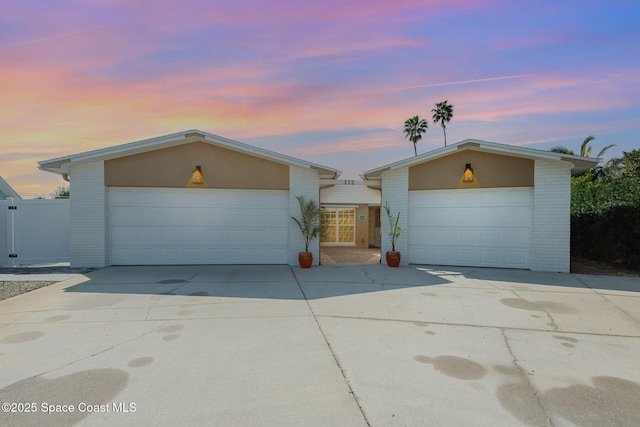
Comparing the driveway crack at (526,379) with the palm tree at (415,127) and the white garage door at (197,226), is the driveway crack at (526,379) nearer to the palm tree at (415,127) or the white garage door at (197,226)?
the white garage door at (197,226)

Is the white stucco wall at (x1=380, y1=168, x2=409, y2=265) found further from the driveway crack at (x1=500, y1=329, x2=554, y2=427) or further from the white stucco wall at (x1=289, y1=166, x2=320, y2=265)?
the driveway crack at (x1=500, y1=329, x2=554, y2=427)

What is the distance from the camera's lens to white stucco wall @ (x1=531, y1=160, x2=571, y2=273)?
31.4ft

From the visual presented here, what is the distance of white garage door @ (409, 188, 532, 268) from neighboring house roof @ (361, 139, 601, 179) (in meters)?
1.05

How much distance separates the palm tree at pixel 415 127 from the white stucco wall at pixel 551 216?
29.9 metres

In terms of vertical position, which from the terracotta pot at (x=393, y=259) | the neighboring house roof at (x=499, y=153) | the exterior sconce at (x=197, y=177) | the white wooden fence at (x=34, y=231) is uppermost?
the neighboring house roof at (x=499, y=153)

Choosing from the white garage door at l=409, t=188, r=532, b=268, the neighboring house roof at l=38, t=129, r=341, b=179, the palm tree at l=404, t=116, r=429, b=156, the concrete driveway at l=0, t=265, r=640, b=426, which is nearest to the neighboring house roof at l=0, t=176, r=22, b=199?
the neighboring house roof at l=38, t=129, r=341, b=179

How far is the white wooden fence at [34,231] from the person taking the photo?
411 inches

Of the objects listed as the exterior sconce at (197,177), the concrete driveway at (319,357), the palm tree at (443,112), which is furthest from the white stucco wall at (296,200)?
the palm tree at (443,112)

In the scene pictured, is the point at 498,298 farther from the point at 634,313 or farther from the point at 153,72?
the point at 153,72

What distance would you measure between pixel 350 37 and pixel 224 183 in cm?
553

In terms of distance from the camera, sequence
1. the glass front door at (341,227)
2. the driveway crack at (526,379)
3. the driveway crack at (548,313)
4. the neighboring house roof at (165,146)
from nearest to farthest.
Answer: the driveway crack at (526,379)
the driveway crack at (548,313)
the neighboring house roof at (165,146)
the glass front door at (341,227)

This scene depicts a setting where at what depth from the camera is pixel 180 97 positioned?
10484 mm

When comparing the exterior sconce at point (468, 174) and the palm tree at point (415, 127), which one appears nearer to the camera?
the exterior sconce at point (468, 174)

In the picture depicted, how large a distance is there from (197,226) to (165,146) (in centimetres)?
259
